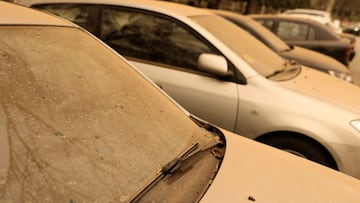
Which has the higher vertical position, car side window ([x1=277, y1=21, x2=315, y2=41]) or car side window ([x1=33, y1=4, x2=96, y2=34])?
car side window ([x1=33, y1=4, x2=96, y2=34])

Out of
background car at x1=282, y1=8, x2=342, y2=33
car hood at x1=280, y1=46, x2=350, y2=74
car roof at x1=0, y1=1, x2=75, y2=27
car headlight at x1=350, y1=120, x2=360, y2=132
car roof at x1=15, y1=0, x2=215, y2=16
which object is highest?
car roof at x1=0, y1=1, x2=75, y2=27

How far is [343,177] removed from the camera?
6.40ft

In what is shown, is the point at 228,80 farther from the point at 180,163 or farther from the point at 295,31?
the point at 295,31

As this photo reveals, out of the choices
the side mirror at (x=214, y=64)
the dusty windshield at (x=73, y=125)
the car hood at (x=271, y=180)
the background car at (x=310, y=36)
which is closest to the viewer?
the dusty windshield at (x=73, y=125)

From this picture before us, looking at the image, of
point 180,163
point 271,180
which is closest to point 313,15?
point 271,180

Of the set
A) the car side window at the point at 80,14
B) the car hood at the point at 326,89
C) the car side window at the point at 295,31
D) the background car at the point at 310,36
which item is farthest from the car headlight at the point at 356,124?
the car side window at the point at 295,31

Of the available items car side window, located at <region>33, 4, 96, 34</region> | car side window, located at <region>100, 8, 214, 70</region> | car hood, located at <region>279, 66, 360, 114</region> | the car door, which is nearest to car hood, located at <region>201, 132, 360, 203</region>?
the car door

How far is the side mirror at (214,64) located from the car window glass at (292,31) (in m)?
6.05

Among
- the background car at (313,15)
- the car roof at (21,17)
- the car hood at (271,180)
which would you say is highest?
the car roof at (21,17)

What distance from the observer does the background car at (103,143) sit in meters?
1.32

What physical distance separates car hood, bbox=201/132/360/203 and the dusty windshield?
23 cm

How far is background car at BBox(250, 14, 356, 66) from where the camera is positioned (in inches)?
345

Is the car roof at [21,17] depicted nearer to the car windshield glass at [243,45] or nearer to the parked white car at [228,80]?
the parked white car at [228,80]

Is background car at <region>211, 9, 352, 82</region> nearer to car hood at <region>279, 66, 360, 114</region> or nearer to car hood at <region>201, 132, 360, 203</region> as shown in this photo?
car hood at <region>279, 66, 360, 114</region>
